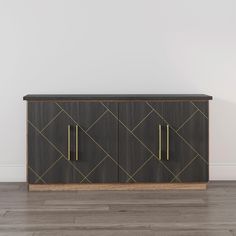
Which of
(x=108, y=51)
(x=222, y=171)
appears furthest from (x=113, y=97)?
(x=222, y=171)

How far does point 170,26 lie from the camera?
5121mm

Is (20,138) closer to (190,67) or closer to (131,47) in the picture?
(131,47)

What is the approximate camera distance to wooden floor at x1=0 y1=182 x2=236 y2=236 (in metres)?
3.53

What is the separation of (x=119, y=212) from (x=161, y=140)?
941mm

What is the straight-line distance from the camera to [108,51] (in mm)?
5102

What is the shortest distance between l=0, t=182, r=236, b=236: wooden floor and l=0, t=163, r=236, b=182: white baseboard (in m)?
0.22

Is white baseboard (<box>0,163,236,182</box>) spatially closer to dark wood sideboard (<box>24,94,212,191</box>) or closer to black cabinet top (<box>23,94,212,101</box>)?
dark wood sideboard (<box>24,94,212,191</box>)

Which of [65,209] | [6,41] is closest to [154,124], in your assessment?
[65,209]

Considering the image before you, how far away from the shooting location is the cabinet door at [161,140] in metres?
4.70

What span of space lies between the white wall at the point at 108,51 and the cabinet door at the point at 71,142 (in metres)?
0.46

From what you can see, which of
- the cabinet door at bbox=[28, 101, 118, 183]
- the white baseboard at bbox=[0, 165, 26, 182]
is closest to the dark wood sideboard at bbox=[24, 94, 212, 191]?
the cabinet door at bbox=[28, 101, 118, 183]

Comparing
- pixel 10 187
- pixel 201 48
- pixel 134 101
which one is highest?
pixel 201 48

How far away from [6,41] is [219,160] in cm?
220

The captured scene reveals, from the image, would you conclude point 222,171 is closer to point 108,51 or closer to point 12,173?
point 108,51
